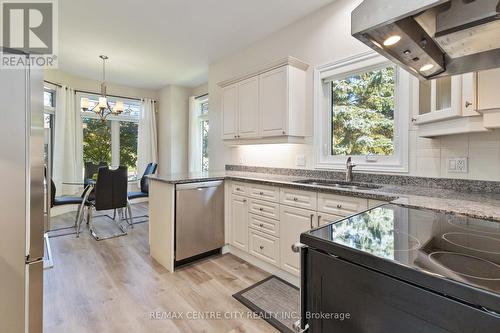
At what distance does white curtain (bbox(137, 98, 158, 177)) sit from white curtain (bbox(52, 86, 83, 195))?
3.77 ft

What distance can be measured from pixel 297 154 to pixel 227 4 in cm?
179

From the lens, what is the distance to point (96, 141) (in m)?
5.34

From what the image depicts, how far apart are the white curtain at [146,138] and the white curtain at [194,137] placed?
0.94 meters

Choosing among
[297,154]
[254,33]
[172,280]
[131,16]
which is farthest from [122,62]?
[172,280]

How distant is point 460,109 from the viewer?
148 centimetres

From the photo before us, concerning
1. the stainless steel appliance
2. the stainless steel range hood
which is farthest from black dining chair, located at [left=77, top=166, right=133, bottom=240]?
the stainless steel range hood

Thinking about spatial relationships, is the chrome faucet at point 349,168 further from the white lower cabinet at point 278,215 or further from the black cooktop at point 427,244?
the black cooktop at point 427,244

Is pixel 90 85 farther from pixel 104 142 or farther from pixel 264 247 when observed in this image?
pixel 264 247

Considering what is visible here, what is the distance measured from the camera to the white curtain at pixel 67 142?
4613 millimetres

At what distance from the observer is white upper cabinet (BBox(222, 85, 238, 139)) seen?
3.25m

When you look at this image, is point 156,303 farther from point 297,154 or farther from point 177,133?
point 177,133

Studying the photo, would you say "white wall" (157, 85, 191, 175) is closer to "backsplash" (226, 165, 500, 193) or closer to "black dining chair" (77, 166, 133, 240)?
"black dining chair" (77, 166, 133, 240)

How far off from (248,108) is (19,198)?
241 cm

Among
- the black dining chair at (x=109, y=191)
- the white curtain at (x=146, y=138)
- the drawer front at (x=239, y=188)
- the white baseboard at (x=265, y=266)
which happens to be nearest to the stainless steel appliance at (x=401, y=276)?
the white baseboard at (x=265, y=266)
